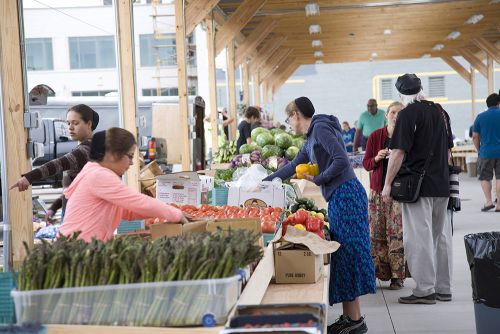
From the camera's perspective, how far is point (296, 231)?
433 centimetres

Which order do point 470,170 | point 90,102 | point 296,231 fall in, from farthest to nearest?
1. point 470,170
2. point 90,102
3. point 296,231

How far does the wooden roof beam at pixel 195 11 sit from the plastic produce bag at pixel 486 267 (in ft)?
19.6

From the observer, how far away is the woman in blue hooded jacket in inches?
187

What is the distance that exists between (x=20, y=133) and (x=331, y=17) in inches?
491

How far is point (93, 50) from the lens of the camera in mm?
7574

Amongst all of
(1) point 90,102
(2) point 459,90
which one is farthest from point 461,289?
(2) point 459,90

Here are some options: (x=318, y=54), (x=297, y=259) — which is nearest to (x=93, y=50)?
(x=297, y=259)

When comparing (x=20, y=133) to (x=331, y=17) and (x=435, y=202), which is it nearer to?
(x=435, y=202)

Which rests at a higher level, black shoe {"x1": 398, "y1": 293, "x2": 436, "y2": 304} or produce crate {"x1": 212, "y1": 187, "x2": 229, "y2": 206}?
produce crate {"x1": 212, "y1": 187, "x2": 229, "y2": 206}

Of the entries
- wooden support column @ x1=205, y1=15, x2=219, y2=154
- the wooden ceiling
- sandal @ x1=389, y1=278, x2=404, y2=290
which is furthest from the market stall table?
the wooden ceiling

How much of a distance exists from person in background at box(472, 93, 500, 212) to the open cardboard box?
7457 millimetres

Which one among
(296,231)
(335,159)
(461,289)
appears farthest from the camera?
(461,289)

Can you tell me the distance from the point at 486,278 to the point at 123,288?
2.34 m

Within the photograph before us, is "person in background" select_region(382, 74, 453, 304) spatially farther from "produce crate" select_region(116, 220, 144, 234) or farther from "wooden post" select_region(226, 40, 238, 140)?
"wooden post" select_region(226, 40, 238, 140)
